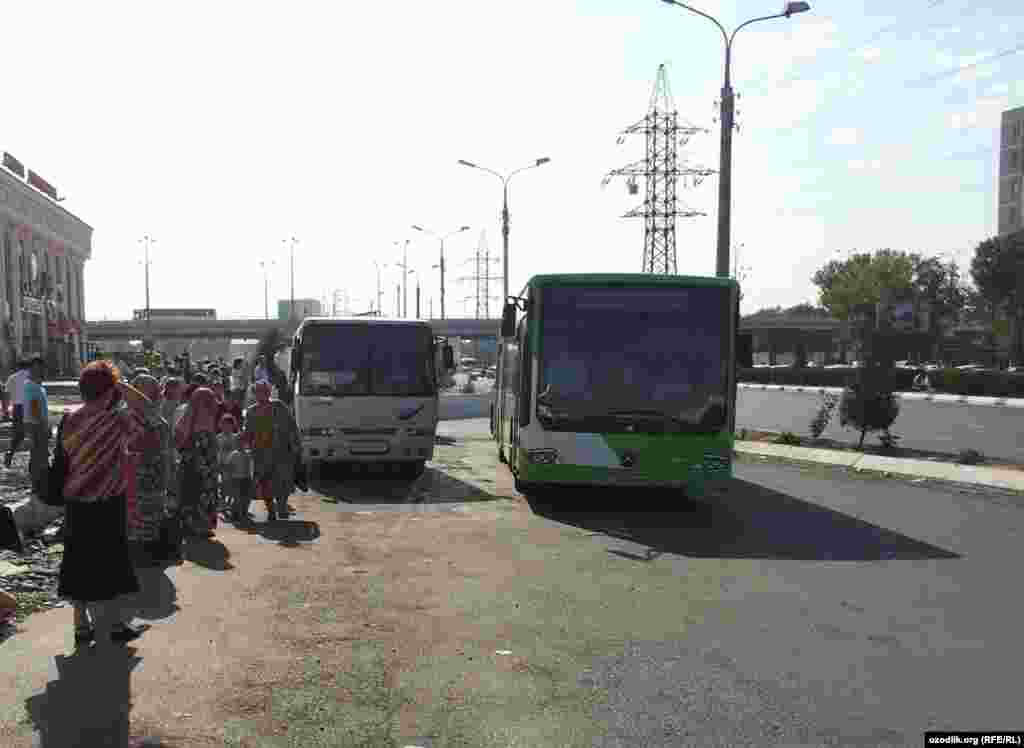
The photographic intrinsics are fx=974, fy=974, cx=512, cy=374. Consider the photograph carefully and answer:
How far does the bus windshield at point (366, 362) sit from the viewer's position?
1531 centimetres

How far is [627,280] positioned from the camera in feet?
39.8

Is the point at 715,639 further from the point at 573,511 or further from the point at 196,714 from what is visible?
the point at 573,511

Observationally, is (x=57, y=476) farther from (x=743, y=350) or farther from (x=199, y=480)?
(x=743, y=350)

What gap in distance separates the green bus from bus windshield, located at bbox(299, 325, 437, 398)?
3.76 meters

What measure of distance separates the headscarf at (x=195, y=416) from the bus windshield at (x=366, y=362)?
5236mm

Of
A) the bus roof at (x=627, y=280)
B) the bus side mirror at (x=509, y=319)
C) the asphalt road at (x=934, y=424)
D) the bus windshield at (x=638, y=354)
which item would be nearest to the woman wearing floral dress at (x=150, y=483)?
the bus windshield at (x=638, y=354)

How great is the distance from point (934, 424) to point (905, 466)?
12.6 metres

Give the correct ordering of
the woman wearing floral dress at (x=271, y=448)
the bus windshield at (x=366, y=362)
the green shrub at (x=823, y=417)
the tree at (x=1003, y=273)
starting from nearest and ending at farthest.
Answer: the woman wearing floral dress at (x=271, y=448) < the bus windshield at (x=366, y=362) < the green shrub at (x=823, y=417) < the tree at (x=1003, y=273)

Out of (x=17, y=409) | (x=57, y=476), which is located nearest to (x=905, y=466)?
(x=57, y=476)

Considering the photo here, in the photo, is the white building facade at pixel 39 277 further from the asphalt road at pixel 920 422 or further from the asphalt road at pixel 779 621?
the asphalt road at pixel 779 621

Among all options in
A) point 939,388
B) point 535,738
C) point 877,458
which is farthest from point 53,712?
point 939,388

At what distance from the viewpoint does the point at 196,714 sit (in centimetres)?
501

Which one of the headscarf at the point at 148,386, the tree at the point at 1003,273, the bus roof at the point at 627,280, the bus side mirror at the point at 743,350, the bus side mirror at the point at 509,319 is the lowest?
the headscarf at the point at 148,386

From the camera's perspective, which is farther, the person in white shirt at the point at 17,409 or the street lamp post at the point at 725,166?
the street lamp post at the point at 725,166
